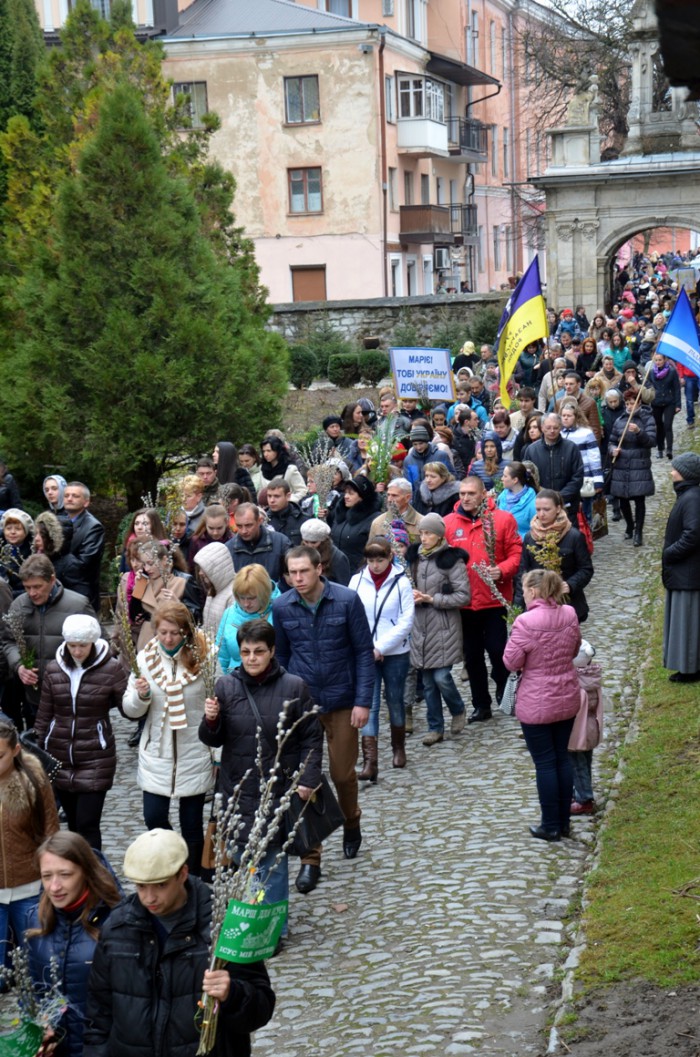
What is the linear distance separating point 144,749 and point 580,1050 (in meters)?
2.89

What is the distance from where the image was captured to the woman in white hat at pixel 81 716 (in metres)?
8.05

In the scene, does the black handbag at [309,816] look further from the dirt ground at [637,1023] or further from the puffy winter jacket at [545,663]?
the dirt ground at [637,1023]

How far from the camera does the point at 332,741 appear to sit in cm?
888

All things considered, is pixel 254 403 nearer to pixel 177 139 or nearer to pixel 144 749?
pixel 177 139

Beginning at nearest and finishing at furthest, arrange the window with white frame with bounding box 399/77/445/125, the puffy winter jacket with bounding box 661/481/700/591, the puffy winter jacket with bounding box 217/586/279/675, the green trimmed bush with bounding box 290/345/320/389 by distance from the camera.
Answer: the puffy winter jacket with bounding box 217/586/279/675 < the puffy winter jacket with bounding box 661/481/700/591 < the green trimmed bush with bounding box 290/345/320/389 < the window with white frame with bounding box 399/77/445/125

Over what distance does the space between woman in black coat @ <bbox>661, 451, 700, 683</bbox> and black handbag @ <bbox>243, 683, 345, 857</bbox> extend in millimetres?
4517

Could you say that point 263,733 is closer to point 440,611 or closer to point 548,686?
point 548,686

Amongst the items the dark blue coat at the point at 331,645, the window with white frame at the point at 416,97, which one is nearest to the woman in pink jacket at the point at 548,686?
the dark blue coat at the point at 331,645

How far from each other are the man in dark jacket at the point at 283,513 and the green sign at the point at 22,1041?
729 cm

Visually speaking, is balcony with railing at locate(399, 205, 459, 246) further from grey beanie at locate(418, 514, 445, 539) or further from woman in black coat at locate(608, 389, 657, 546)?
grey beanie at locate(418, 514, 445, 539)

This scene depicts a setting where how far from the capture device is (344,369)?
3381 centimetres

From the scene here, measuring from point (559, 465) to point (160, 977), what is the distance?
10.6m

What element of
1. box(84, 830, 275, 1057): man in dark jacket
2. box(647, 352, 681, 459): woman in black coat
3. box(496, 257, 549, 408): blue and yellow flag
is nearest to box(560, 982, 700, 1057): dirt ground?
box(84, 830, 275, 1057): man in dark jacket

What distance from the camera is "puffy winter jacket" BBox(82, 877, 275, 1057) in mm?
4680
